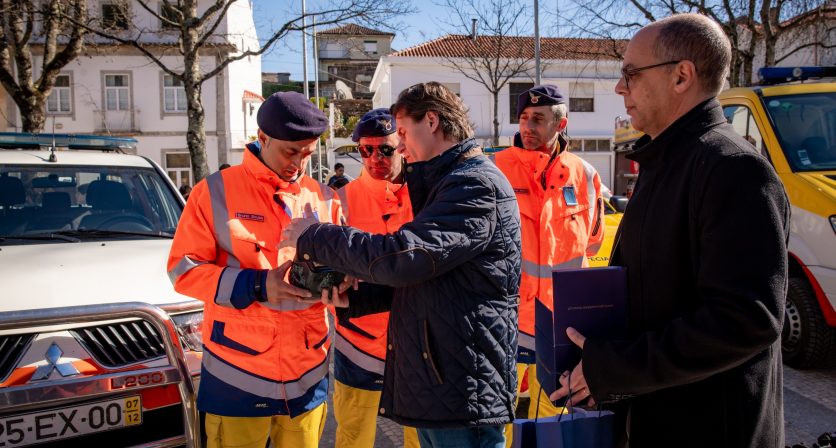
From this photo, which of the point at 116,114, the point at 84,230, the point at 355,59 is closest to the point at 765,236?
the point at 84,230

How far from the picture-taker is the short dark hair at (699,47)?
1.64m

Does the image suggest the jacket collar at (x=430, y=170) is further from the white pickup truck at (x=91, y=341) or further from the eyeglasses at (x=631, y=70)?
the white pickup truck at (x=91, y=341)

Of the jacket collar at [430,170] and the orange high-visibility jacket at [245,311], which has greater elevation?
the jacket collar at [430,170]

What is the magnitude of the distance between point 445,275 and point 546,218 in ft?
5.19

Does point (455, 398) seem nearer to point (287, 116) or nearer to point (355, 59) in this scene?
point (287, 116)

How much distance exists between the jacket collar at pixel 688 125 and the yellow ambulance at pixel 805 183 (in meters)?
3.97

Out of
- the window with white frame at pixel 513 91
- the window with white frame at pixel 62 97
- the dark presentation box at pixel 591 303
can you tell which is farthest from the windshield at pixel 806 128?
the window with white frame at pixel 62 97

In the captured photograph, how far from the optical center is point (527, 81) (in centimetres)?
3344

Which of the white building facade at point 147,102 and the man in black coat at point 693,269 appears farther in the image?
the white building facade at point 147,102

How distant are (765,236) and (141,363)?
2527 millimetres

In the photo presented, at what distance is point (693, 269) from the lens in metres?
1.59

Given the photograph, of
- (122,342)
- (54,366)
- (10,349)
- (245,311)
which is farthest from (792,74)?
(10,349)

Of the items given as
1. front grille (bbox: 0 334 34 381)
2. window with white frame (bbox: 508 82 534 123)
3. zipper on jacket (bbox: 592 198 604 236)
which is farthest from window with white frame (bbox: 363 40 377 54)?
front grille (bbox: 0 334 34 381)

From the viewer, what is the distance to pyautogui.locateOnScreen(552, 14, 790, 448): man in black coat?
146 centimetres
